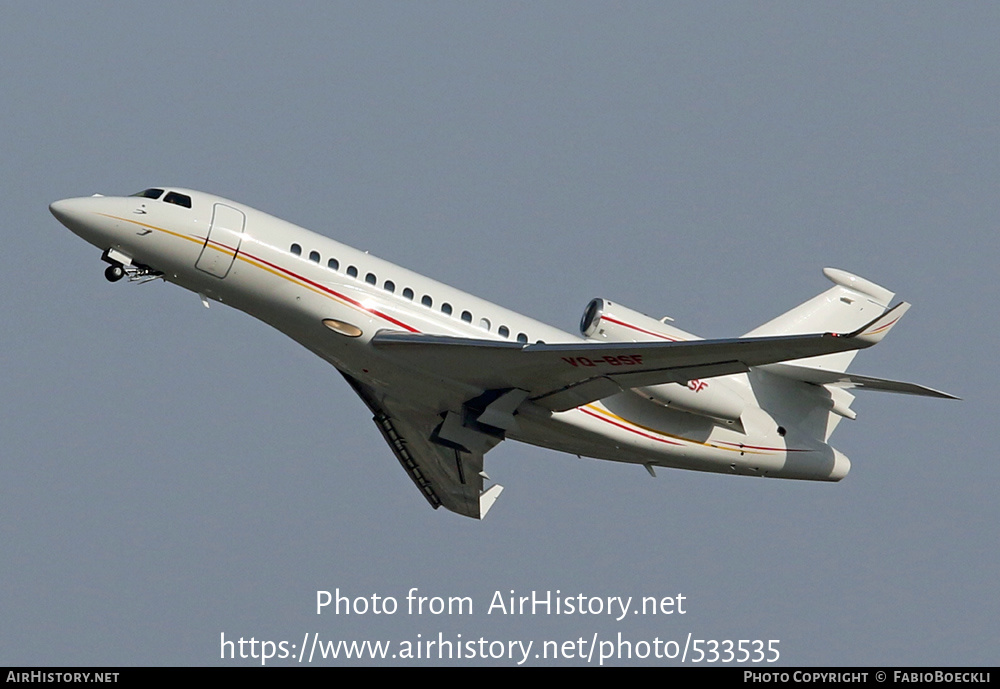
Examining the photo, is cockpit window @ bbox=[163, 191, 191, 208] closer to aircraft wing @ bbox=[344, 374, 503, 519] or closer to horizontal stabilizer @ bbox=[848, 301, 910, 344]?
aircraft wing @ bbox=[344, 374, 503, 519]

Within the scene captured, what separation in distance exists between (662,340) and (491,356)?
2.89 metres

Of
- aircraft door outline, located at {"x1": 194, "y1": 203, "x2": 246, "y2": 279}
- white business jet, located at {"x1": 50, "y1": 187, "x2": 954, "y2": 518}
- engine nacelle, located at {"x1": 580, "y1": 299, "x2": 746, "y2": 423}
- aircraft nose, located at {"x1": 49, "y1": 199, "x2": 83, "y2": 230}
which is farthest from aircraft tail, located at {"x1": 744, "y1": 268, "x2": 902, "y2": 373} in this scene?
aircraft nose, located at {"x1": 49, "y1": 199, "x2": 83, "y2": 230}

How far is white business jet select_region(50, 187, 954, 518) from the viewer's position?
19.5 metres

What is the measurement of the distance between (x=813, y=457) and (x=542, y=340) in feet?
17.5

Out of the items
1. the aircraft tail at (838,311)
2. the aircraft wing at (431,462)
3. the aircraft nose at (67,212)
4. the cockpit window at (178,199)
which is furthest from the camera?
the aircraft tail at (838,311)

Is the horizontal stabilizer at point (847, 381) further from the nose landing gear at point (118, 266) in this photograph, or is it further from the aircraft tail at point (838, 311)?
the nose landing gear at point (118, 266)

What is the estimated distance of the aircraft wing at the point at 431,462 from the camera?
23016mm

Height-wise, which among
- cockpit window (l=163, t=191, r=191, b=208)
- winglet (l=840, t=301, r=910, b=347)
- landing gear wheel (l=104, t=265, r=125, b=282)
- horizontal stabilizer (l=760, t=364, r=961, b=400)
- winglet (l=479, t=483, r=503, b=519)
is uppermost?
cockpit window (l=163, t=191, r=191, b=208)

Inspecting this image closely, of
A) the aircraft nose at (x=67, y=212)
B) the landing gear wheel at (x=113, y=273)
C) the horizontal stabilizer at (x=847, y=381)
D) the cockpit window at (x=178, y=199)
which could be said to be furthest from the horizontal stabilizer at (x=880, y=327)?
the aircraft nose at (x=67, y=212)

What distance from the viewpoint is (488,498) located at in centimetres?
2548

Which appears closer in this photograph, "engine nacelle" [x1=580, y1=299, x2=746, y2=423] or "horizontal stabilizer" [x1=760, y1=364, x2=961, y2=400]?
"horizontal stabilizer" [x1=760, y1=364, x2=961, y2=400]

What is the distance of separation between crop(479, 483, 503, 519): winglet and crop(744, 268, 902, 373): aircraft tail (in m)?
5.76

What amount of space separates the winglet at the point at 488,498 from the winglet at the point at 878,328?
9584 mm
